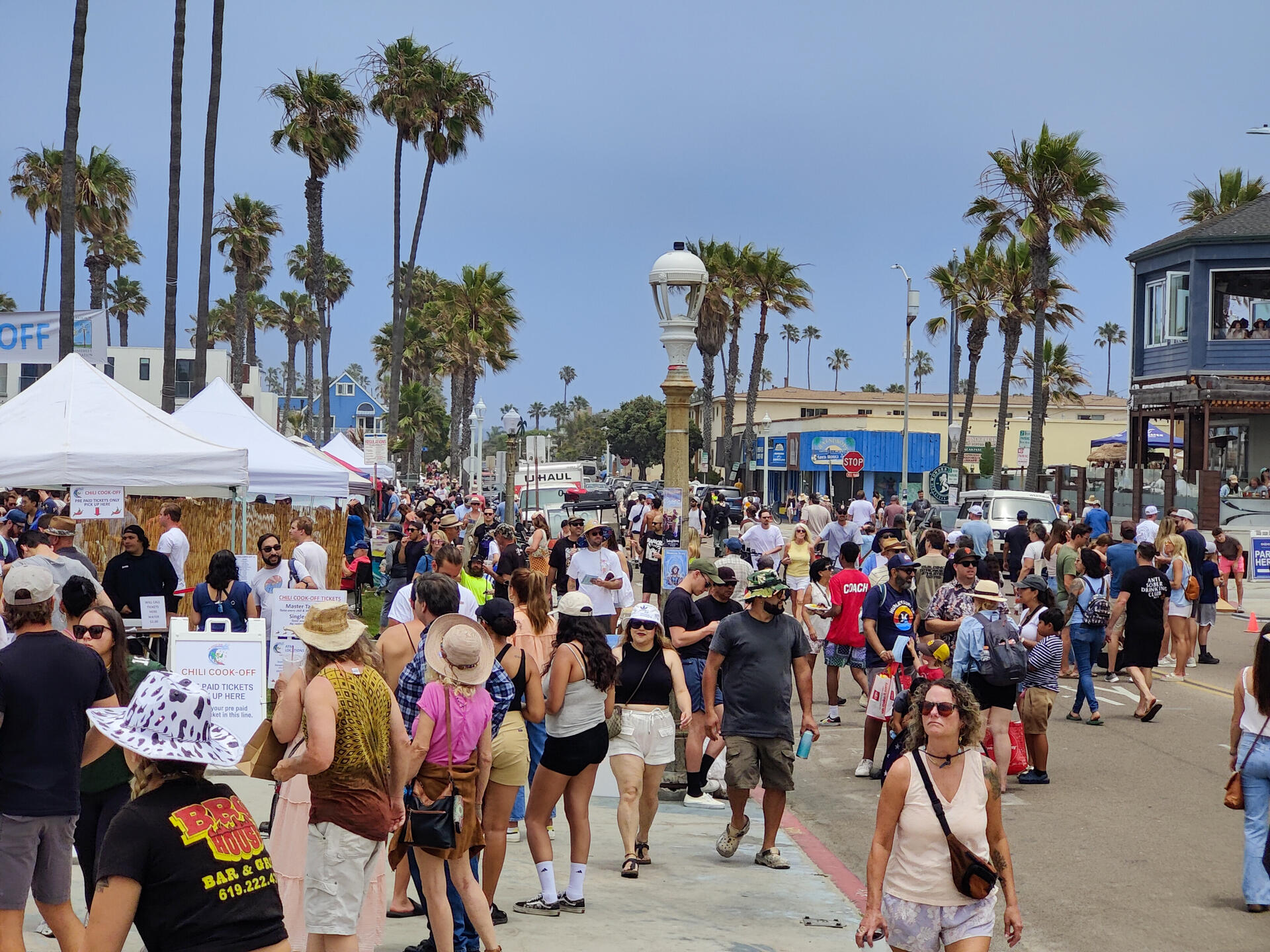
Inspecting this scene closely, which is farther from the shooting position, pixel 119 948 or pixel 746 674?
pixel 746 674

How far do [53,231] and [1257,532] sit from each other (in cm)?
5649

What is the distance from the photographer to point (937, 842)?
516 cm

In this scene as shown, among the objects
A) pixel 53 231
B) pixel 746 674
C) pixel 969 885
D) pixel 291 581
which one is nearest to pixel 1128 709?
pixel 746 674

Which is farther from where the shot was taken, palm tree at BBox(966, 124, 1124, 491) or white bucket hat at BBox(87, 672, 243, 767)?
palm tree at BBox(966, 124, 1124, 491)

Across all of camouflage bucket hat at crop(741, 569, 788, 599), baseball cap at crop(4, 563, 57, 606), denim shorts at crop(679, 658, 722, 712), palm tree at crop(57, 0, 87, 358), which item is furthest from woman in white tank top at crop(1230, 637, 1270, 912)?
palm tree at crop(57, 0, 87, 358)

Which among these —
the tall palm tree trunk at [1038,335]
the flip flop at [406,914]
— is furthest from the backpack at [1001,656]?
the tall palm tree trunk at [1038,335]

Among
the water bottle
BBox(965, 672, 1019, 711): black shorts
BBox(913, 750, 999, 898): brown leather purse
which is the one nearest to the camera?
BBox(913, 750, 999, 898): brown leather purse

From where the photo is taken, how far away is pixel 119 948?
3.57 m

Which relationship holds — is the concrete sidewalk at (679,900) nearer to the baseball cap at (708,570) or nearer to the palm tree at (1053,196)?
the baseball cap at (708,570)

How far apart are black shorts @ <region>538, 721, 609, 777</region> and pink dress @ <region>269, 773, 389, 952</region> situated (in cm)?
196

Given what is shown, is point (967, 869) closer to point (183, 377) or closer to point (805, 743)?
point (805, 743)

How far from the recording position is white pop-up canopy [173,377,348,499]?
18.7 meters

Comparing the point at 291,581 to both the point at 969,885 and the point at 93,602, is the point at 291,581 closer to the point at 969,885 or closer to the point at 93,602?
the point at 93,602

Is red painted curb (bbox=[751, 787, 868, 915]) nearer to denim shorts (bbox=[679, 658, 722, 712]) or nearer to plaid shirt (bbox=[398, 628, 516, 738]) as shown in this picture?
denim shorts (bbox=[679, 658, 722, 712])
